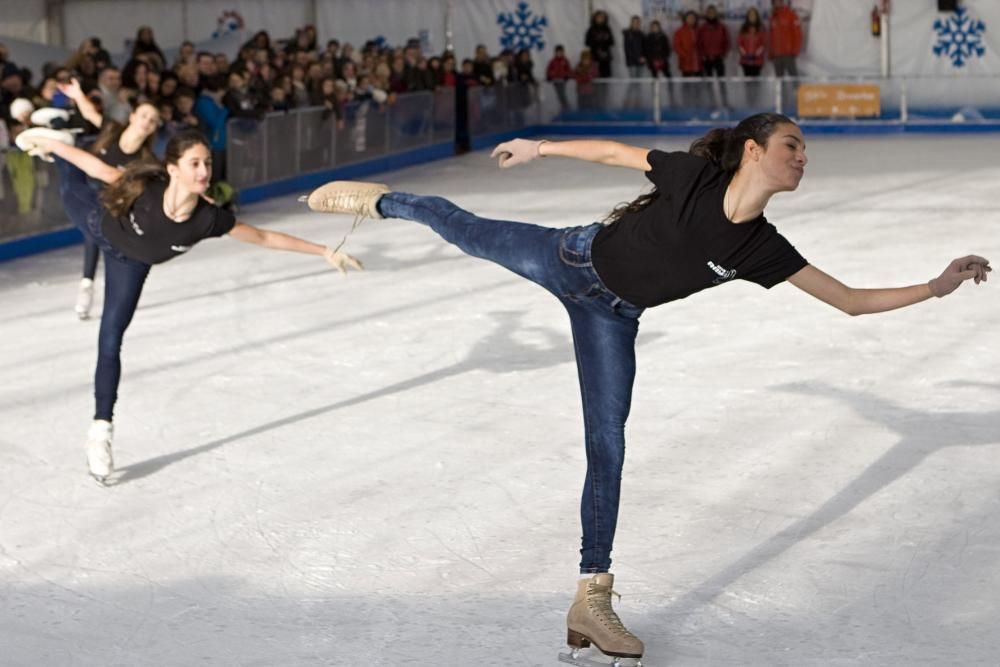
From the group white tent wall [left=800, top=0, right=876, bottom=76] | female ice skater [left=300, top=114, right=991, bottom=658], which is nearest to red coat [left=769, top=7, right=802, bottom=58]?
white tent wall [left=800, top=0, right=876, bottom=76]

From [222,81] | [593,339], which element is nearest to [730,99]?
[222,81]

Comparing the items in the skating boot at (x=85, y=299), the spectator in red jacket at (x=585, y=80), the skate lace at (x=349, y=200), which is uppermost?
the spectator in red jacket at (x=585, y=80)

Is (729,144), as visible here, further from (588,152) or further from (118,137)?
(118,137)

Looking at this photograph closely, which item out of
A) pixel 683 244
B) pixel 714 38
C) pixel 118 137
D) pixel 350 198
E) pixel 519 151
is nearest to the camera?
pixel 683 244

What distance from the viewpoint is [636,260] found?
418 cm

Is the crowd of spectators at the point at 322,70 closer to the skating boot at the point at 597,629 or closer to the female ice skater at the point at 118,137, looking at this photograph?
the female ice skater at the point at 118,137

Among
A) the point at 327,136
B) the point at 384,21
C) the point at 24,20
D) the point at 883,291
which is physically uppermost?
the point at 384,21

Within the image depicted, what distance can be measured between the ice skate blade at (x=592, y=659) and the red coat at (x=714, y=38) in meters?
19.4

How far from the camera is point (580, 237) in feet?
14.1

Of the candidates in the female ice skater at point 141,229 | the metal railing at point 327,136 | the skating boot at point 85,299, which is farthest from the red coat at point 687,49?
the female ice skater at point 141,229

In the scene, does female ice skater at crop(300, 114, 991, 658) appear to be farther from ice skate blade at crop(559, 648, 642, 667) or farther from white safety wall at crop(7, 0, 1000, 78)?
white safety wall at crop(7, 0, 1000, 78)

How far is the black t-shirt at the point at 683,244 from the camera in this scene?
4.09m

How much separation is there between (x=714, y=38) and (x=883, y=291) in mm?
19238

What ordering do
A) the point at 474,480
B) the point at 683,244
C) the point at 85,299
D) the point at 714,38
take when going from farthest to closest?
the point at 714,38
the point at 85,299
the point at 474,480
the point at 683,244
